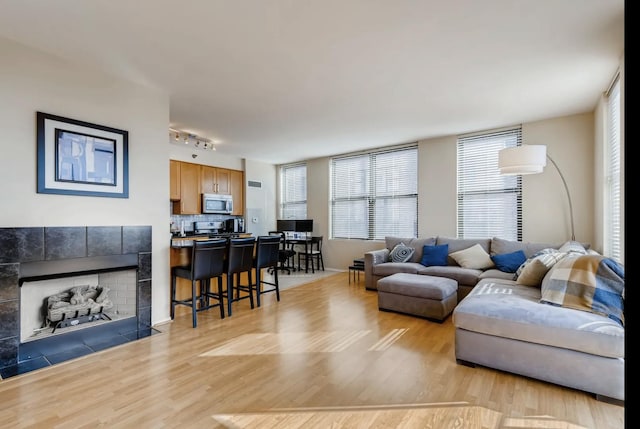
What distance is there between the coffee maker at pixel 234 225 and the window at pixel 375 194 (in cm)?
211

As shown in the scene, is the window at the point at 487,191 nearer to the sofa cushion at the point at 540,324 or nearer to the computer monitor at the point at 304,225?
the sofa cushion at the point at 540,324

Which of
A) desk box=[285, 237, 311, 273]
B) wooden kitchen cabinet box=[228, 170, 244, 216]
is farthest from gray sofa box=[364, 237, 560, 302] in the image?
wooden kitchen cabinet box=[228, 170, 244, 216]

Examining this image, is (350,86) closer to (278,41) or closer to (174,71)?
(278,41)

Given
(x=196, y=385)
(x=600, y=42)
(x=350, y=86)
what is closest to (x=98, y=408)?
(x=196, y=385)

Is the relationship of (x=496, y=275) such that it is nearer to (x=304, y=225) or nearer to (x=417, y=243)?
(x=417, y=243)

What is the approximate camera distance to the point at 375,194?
6652 mm

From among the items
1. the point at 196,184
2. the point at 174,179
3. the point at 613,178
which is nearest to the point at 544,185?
the point at 613,178

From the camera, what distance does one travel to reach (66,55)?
288 cm

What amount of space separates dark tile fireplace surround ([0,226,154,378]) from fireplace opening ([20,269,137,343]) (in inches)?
3.6

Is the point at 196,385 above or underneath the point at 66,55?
underneath

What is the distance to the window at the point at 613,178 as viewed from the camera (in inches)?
123

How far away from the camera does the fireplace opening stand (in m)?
2.91

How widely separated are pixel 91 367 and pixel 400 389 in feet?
8.17

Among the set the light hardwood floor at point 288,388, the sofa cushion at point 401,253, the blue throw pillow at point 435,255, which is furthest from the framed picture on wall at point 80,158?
the blue throw pillow at point 435,255
